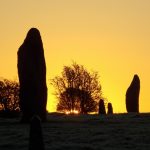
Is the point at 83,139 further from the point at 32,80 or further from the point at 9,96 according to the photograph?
the point at 9,96

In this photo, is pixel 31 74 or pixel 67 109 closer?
pixel 31 74

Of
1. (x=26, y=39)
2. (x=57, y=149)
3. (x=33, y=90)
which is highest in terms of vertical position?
(x=26, y=39)

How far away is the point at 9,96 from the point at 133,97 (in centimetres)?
2568

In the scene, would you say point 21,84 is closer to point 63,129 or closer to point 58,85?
point 63,129

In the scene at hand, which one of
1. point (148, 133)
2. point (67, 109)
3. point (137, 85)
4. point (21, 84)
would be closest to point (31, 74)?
point (21, 84)

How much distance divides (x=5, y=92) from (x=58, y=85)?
279 inches

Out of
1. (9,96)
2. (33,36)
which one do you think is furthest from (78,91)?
(33,36)

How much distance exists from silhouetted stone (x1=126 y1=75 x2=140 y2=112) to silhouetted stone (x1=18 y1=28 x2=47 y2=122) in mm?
23802

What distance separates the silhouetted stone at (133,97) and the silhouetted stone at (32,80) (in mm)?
23802

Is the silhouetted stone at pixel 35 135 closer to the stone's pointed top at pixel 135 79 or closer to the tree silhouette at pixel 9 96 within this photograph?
the stone's pointed top at pixel 135 79

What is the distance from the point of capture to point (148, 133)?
22.2 metres

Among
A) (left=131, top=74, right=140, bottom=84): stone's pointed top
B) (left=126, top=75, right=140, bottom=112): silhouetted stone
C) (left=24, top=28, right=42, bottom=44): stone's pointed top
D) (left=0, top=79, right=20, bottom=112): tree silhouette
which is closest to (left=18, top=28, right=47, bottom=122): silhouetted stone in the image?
(left=24, top=28, right=42, bottom=44): stone's pointed top

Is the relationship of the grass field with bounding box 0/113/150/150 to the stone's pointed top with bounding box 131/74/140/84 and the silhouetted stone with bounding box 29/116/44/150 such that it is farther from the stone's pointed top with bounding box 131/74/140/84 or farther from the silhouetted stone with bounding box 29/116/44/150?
the stone's pointed top with bounding box 131/74/140/84

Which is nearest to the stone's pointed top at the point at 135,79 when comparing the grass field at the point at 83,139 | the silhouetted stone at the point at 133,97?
the silhouetted stone at the point at 133,97
